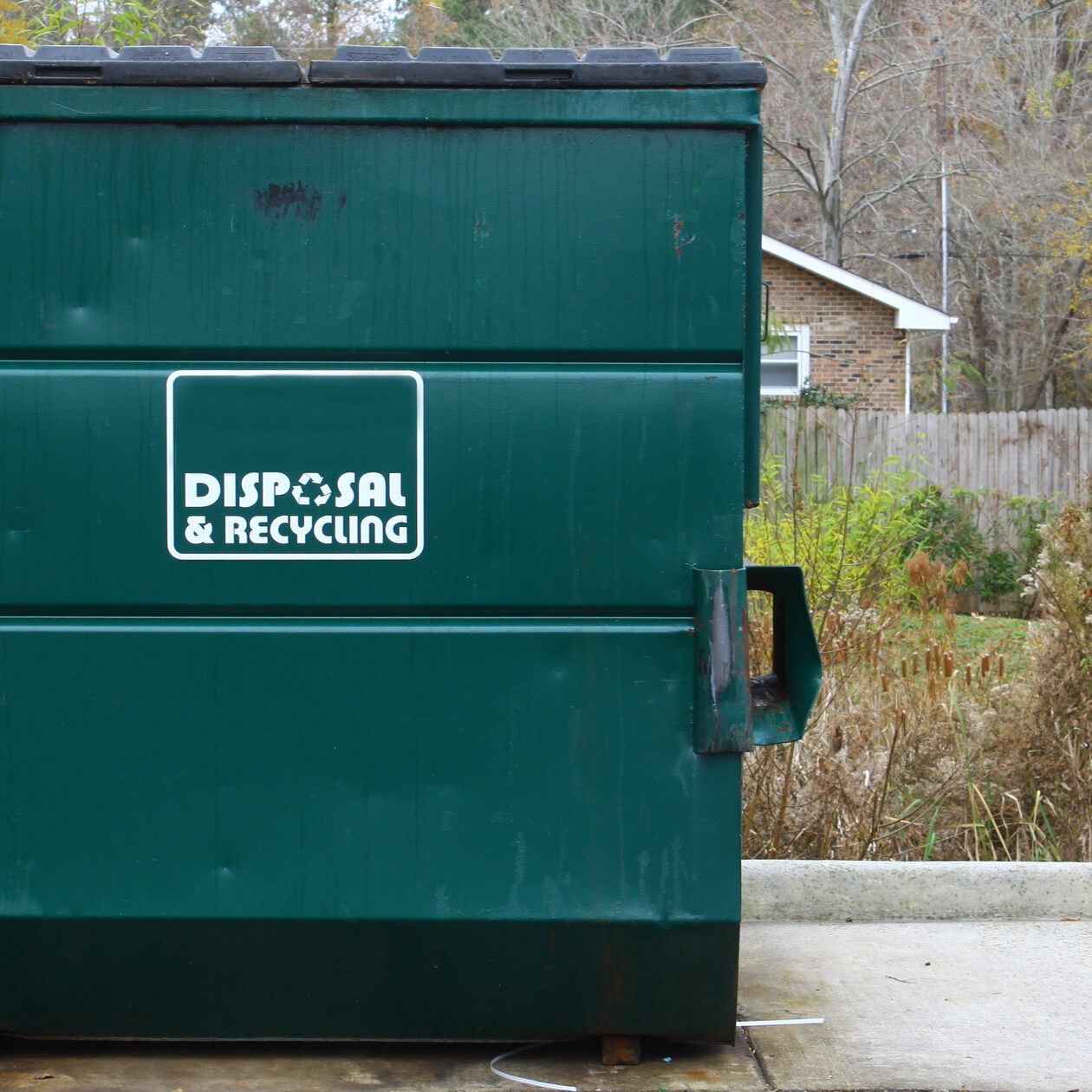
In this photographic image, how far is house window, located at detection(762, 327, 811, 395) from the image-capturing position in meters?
19.1

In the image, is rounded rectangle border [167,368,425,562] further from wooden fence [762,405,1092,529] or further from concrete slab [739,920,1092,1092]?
wooden fence [762,405,1092,529]

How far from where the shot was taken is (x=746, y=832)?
451 centimetres

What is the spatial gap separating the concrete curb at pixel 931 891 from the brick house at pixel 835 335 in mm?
15548

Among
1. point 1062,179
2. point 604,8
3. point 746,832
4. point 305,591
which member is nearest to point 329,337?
point 305,591

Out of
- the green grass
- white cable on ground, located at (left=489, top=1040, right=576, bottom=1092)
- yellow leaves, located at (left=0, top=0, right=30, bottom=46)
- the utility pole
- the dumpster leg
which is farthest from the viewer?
the utility pole

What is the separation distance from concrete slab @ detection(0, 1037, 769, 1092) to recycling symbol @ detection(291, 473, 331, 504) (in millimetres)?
1393

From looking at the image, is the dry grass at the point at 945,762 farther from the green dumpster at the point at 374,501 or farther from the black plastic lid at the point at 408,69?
the black plastic lid at the point at 408,69

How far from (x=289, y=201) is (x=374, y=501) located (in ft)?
2.33

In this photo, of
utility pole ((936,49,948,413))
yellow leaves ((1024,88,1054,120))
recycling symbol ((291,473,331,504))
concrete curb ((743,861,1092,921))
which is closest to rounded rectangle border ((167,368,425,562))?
recycling symbol ((291,473,331,504))

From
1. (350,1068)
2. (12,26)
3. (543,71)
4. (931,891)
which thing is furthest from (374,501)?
(12,26)

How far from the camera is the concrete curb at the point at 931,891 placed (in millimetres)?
4008

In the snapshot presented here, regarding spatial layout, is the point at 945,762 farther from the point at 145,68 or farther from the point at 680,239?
the point at 145,68

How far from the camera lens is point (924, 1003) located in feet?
10.9

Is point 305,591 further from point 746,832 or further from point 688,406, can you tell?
point 746,832
